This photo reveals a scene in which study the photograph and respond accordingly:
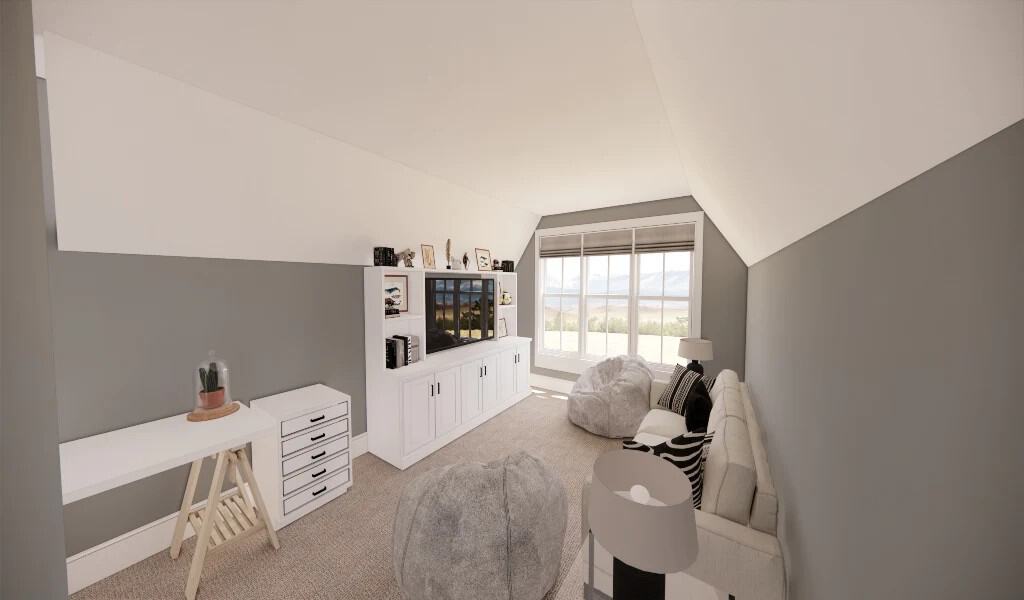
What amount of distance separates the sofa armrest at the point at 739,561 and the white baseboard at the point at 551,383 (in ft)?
12.4

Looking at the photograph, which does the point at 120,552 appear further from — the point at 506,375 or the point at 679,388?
the point at 679,388

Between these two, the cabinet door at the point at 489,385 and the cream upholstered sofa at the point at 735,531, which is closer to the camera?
the cream upholstered sofa at the point at 735,531

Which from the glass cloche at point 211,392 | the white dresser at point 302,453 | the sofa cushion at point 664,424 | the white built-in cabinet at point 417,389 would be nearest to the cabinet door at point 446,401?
the white built-in cabinet at point 417,389

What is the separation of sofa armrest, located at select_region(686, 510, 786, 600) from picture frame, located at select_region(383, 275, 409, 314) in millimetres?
3041

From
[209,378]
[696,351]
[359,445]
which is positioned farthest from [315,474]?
[696,351]

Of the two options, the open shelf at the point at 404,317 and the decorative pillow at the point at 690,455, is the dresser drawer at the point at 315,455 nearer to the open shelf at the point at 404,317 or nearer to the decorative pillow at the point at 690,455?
the open shelf at the point at 404,317

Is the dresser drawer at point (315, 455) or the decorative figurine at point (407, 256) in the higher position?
the decorative figurine at point (407, 256)

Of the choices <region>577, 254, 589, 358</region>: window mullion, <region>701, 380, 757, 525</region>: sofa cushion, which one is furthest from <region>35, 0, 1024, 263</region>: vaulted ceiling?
<region>577, 254, 589, 358</region>: window mullion

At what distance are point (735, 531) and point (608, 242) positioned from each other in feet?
13.0

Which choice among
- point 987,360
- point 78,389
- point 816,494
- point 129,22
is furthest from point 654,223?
point 78,389

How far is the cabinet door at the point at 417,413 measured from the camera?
3.22 m

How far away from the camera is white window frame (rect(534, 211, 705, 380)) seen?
14.1 feet

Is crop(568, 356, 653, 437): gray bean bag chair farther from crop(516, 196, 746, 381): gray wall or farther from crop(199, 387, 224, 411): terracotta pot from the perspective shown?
crop(199, 387, 224, 411): terracotta pot

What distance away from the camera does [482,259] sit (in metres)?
4.75
